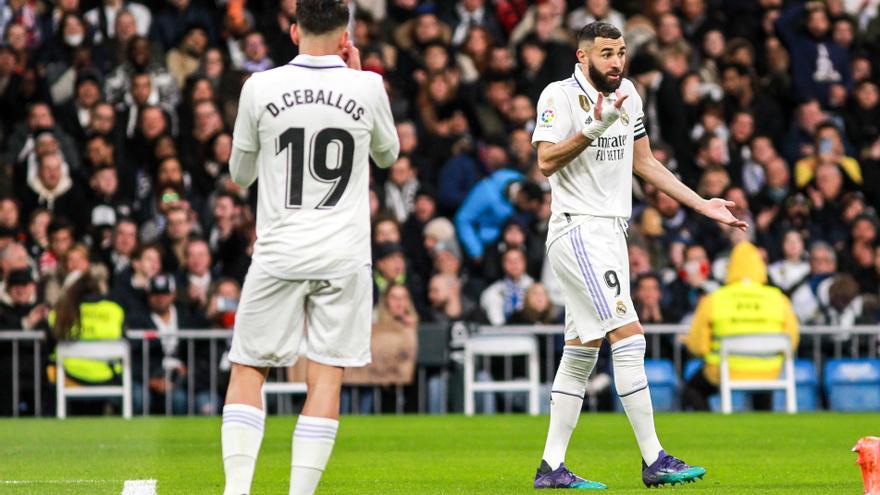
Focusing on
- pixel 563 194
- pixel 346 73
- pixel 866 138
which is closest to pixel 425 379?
pixel 866 138

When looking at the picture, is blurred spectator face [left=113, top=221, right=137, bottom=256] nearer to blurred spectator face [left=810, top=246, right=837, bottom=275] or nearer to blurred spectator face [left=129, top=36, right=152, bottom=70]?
blurred spectator face [left=129, top=36, right=152, bottom=70]

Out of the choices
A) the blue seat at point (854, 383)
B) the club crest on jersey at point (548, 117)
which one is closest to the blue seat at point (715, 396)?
the blue seat at point (854, 383)

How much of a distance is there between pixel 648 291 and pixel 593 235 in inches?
377

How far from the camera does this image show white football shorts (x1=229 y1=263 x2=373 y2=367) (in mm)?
7492

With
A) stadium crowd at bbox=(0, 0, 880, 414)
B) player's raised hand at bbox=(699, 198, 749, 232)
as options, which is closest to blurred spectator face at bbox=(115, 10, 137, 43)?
stadium crowd at bbox=(0, 0, 880, 414)

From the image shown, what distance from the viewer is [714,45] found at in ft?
76.3

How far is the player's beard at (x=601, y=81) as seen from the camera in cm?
983

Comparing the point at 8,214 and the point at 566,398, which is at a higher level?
the point at 8,214

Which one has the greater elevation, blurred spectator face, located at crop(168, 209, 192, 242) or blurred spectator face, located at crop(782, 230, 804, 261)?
blurred spectator face, located at crop(168, 209, 192, 242)

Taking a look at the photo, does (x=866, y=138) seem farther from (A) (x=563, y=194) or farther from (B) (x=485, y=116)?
(A) (x=563, y=194)

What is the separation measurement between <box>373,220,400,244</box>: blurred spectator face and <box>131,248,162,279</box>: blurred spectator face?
2335 mm

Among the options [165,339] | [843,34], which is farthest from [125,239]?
[843,34]

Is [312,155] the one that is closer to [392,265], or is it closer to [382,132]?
[382,132]

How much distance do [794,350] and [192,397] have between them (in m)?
6.39
